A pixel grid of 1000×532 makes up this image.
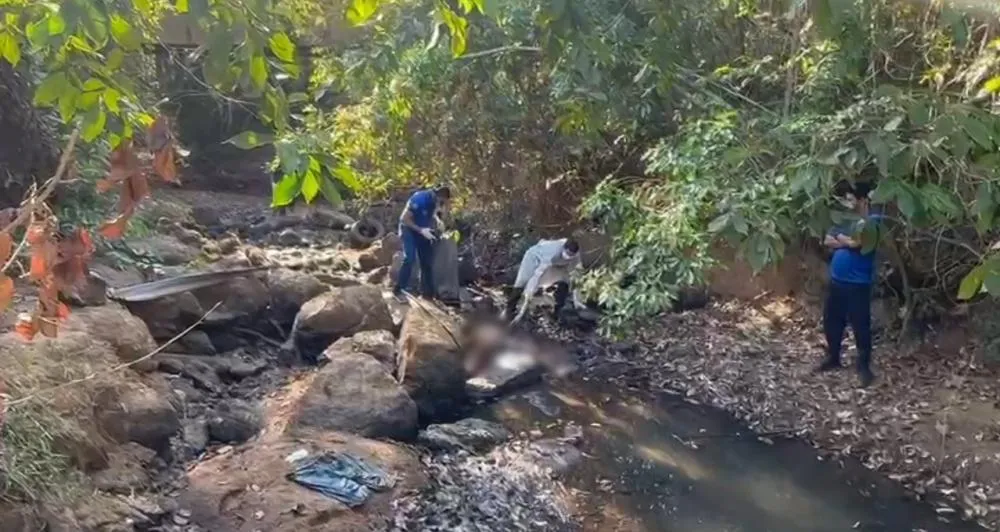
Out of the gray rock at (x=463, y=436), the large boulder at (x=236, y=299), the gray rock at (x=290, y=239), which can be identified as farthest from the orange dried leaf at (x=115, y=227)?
the gray rock at (x=290, y=239)

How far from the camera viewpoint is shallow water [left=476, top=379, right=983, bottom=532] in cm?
599

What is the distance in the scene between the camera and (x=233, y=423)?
6629 millimetres

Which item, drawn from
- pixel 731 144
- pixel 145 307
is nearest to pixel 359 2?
pixel 731 144

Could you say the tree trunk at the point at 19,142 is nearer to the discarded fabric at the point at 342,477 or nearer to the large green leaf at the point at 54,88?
the discarded fabric at the point at 342,477

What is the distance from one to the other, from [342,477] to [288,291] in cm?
375

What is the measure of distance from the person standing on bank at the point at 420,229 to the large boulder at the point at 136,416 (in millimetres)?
4550

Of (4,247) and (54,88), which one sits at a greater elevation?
(54,88)

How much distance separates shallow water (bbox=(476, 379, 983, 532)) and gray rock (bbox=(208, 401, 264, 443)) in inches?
71.9

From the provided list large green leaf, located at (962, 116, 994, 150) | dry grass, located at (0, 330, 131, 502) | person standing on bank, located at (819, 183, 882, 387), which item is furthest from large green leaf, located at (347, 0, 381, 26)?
person standing on bank, located at (819, 183, 882, 387)

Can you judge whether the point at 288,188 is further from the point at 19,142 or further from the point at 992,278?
the point at 19,142

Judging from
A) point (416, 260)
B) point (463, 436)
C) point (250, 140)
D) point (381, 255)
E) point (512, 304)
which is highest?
point (250, 140)

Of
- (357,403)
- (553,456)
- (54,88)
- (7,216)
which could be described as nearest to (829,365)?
(553,456)

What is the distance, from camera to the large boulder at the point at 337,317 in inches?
338

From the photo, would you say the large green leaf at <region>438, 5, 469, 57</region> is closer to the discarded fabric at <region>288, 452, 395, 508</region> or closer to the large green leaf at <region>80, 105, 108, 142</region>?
the large green leaf at <region>80, 105, 108, 142</region>
